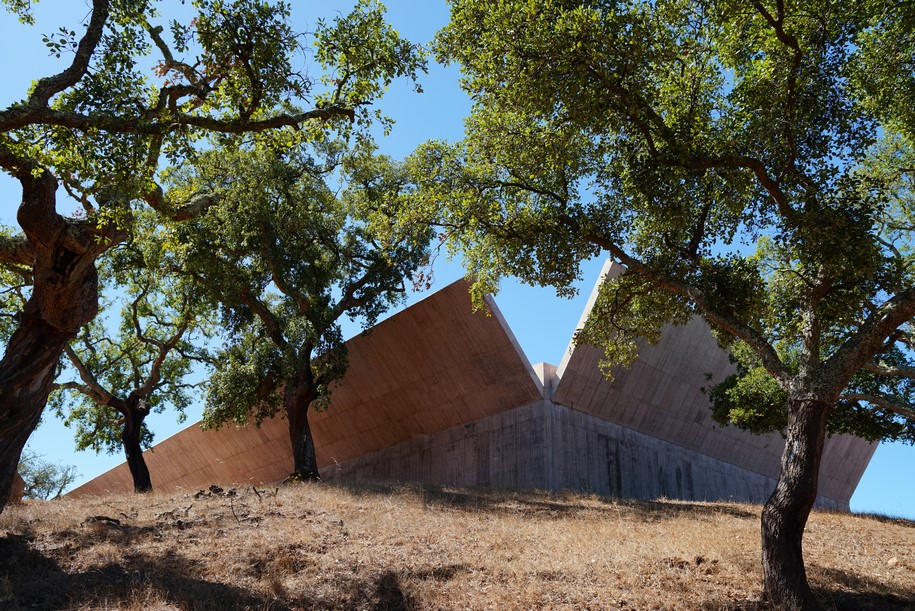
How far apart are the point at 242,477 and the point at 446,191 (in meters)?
29.1

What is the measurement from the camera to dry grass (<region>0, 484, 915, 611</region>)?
857cm

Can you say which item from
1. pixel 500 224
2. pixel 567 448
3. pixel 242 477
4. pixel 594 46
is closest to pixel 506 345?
pixel 567 448

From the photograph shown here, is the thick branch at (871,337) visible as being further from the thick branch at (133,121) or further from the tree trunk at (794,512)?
the thick branch at (133,121)

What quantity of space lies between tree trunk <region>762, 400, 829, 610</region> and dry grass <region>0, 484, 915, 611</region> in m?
0.51

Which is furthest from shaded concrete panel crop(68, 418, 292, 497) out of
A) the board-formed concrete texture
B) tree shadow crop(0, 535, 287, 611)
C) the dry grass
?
tree shadow crop(0, 535, 287, 611)

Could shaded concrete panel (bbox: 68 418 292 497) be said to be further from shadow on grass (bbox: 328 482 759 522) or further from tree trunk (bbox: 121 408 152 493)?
shadow on grass (bbox: 328 482 759 522)

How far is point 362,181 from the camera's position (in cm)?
2312

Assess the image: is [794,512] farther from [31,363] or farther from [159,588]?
[31,363]

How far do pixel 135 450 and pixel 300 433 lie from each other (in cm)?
692

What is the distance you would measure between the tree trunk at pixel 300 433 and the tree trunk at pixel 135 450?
5.71m

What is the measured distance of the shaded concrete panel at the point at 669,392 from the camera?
74.4ft

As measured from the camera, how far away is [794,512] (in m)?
8.52

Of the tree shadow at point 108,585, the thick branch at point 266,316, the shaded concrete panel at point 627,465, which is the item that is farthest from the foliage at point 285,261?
the tree shadow at point 108,585

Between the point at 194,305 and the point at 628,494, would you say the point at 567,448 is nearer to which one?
the point at 628,494
